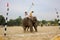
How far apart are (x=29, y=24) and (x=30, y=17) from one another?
1.46 ft

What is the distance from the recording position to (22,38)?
10.0m

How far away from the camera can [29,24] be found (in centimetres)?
1435

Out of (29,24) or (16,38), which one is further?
(29,24)

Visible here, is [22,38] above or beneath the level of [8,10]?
beneath

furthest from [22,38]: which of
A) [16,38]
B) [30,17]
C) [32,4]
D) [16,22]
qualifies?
[16,22]

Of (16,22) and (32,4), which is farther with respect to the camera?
(16,22)

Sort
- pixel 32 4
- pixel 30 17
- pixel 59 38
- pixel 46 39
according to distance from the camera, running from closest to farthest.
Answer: pixel 59 38
pixel 46 39
pixel 32 4
pixel 30 17

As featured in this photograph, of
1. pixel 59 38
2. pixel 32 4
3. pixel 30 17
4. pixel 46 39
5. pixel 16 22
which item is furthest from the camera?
pixel 16 22

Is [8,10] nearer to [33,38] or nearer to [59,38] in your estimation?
[33,38]

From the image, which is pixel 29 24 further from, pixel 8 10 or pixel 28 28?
pixel 8 10

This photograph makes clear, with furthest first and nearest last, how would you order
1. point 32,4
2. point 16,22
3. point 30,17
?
point 16,22
point 30,17
point 32,4

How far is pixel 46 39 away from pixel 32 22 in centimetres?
489

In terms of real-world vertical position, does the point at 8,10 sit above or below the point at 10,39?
above

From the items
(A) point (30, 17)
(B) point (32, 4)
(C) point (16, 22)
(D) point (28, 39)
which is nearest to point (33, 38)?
(D) point (28, 39)
